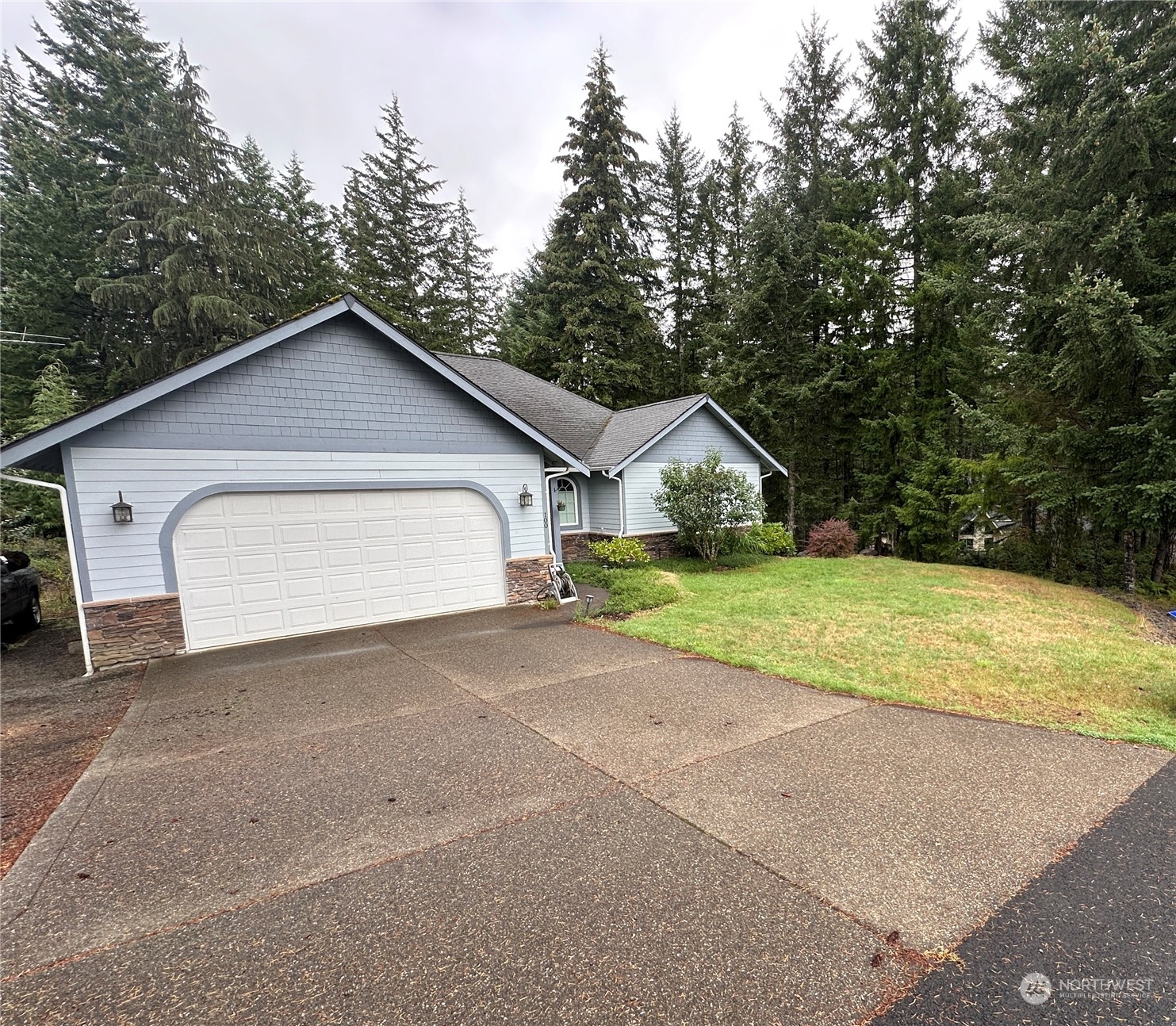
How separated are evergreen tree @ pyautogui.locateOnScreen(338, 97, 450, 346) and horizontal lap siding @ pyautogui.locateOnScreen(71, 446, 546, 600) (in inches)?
730

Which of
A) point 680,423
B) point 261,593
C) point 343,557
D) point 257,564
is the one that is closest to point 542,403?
point 680,423

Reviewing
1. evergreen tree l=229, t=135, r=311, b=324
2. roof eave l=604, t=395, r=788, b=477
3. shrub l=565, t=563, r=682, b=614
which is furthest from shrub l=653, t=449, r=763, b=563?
evergreen tree l=229, t=135, r=311, b=324

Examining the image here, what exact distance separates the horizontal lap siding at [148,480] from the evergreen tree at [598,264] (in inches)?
673

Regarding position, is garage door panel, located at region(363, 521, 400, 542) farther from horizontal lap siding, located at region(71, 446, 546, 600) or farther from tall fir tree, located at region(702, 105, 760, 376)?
tall fir tree, located at region(702, 105, 760, 376)

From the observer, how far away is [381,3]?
27.6ft

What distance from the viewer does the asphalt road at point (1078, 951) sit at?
2.00m

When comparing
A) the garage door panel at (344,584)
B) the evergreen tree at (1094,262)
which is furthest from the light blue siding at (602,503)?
the evergreen tree at (1094,262)

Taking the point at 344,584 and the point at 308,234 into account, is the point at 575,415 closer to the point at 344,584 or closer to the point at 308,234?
the point at 344,584

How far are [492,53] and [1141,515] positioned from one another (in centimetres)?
1511

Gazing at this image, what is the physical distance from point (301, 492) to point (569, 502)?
8431mm

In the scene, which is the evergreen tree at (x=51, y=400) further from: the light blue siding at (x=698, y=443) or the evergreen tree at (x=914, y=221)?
the evergreen tree at (x=914, y=221)

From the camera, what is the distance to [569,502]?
625 inches

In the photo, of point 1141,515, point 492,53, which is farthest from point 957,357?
point 492,53

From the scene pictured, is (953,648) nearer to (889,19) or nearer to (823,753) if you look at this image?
(823,753)
